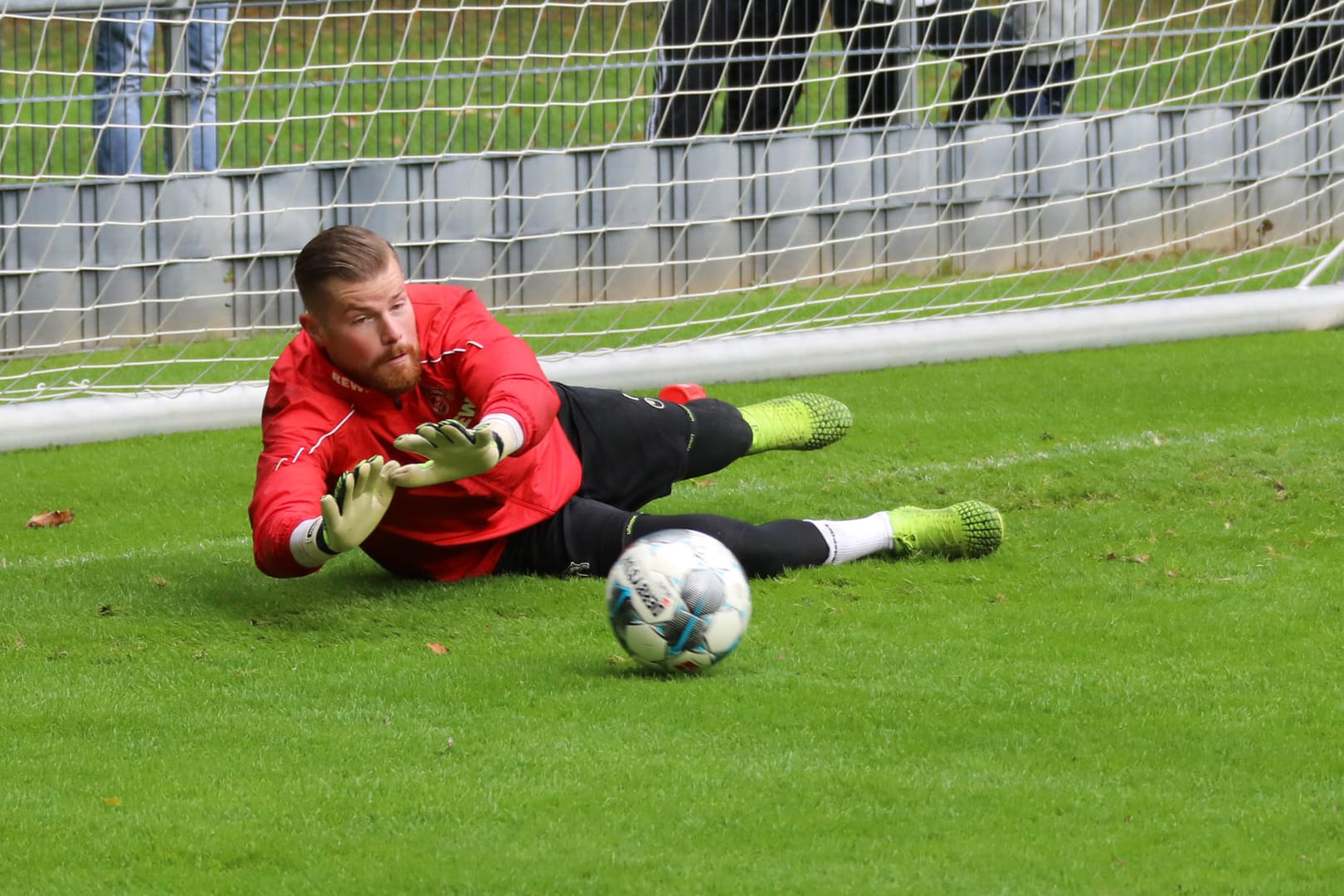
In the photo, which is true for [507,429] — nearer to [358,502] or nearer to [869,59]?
[358,502]

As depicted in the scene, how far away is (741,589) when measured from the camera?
3.84m

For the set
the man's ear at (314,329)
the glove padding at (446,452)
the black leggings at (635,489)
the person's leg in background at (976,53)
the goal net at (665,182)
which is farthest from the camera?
the person's leg in background at (976,53)

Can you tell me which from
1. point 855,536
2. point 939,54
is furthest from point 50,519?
point 939,54

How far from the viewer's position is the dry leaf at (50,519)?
5941 mm

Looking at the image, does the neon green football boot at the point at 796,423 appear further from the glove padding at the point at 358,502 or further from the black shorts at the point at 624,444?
the glove padding at the point at 358,502

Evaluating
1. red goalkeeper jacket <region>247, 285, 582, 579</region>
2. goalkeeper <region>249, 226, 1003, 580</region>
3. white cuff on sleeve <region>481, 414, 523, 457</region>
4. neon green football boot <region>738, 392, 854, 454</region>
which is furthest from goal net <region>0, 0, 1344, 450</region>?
white cuff on sleeve <region>481, 414, 523, 457</region>

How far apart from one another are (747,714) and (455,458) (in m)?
0.94

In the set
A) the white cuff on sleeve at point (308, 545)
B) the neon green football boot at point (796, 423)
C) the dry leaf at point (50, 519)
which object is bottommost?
the dry leaf at point (50, 519)

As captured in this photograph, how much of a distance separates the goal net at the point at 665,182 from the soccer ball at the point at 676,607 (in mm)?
3820

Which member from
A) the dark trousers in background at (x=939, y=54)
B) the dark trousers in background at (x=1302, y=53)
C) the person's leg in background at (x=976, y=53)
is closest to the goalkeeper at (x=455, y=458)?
the dark trousers in background at (x=939, y=54)

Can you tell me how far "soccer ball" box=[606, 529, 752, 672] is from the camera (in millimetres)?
3740

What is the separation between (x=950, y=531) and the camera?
4.86 metres

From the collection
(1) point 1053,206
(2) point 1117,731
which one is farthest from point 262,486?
(1) point 1053,206

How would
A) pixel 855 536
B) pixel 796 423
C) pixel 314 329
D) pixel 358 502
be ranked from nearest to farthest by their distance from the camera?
pixel 358 502, pixel 314 329, pixel 855 536, pixel 796 423
